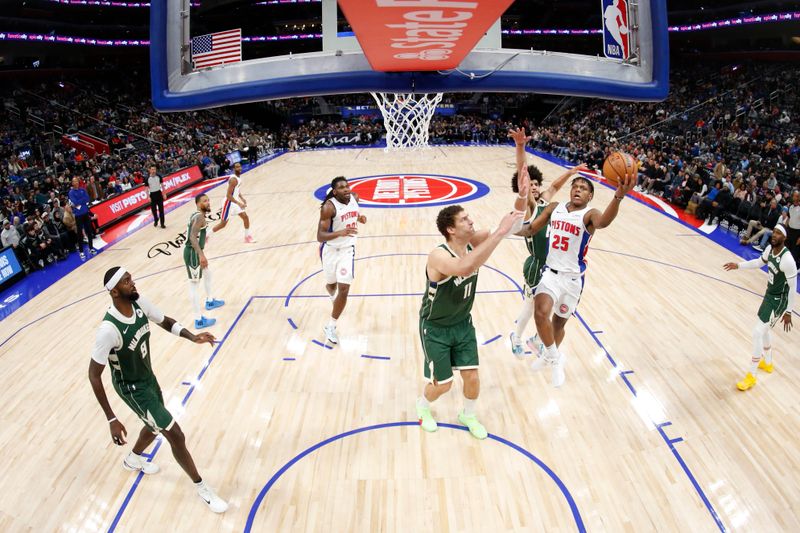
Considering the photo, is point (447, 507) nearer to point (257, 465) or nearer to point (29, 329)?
point (257, 465)

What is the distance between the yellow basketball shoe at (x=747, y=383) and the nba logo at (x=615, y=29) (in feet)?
15.0

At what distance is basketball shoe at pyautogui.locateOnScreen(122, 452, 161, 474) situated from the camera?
13.8 ft

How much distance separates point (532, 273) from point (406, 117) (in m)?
5.50

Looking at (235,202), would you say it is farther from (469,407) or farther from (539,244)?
(469,407)

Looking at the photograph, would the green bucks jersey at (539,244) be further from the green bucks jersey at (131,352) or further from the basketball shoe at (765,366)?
the green bucks jersey at (131,352)

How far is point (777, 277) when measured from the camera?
5020 millimetres

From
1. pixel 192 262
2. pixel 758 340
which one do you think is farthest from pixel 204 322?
pixel 758 340

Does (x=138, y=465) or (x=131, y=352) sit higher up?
(x=131, y=352)

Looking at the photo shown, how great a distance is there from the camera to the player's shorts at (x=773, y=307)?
5.03 metres

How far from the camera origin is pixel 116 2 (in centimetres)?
2812

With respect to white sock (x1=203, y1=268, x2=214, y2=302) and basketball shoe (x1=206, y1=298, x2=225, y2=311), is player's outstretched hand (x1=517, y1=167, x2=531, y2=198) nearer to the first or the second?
white sock (x1=203, y1=268, x2=214, y2=302)

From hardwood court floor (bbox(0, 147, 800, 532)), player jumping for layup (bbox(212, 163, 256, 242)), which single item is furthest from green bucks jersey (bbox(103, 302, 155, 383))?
player jumping for layup (bbox(212, 163, 256, 242))

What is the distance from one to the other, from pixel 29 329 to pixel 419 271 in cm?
586

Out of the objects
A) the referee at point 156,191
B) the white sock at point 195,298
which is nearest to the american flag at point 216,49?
the white sock at point 195,298
